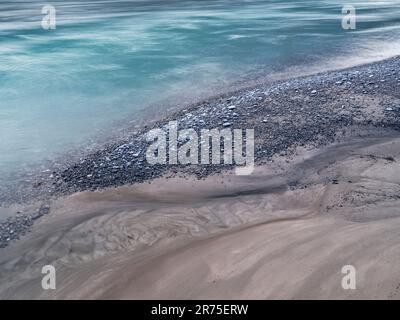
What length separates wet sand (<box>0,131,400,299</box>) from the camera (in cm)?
433

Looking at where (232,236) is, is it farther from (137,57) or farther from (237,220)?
(137,57)

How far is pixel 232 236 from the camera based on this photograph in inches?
200

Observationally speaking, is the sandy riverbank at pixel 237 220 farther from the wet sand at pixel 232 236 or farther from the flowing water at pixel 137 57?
the flowing water at pixel 137 57

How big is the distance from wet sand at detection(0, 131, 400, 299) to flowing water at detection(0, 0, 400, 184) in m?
2.83

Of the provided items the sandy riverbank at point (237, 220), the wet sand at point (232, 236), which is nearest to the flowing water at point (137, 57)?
the sandy riverbank at point (237, 220)

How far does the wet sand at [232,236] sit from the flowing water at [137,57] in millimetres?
2832

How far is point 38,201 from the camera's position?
636cm

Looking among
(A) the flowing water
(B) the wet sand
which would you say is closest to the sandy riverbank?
(B) the wet sand

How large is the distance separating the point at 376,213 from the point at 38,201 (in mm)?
4718

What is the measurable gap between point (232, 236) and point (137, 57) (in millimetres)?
10836

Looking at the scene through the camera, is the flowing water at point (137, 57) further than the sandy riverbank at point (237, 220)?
Yes

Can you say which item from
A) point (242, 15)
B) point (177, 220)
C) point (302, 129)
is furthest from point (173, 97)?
point (242, 15)

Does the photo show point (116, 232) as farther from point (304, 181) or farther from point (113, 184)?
point (304, 181)

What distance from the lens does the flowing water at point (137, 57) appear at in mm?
9836
